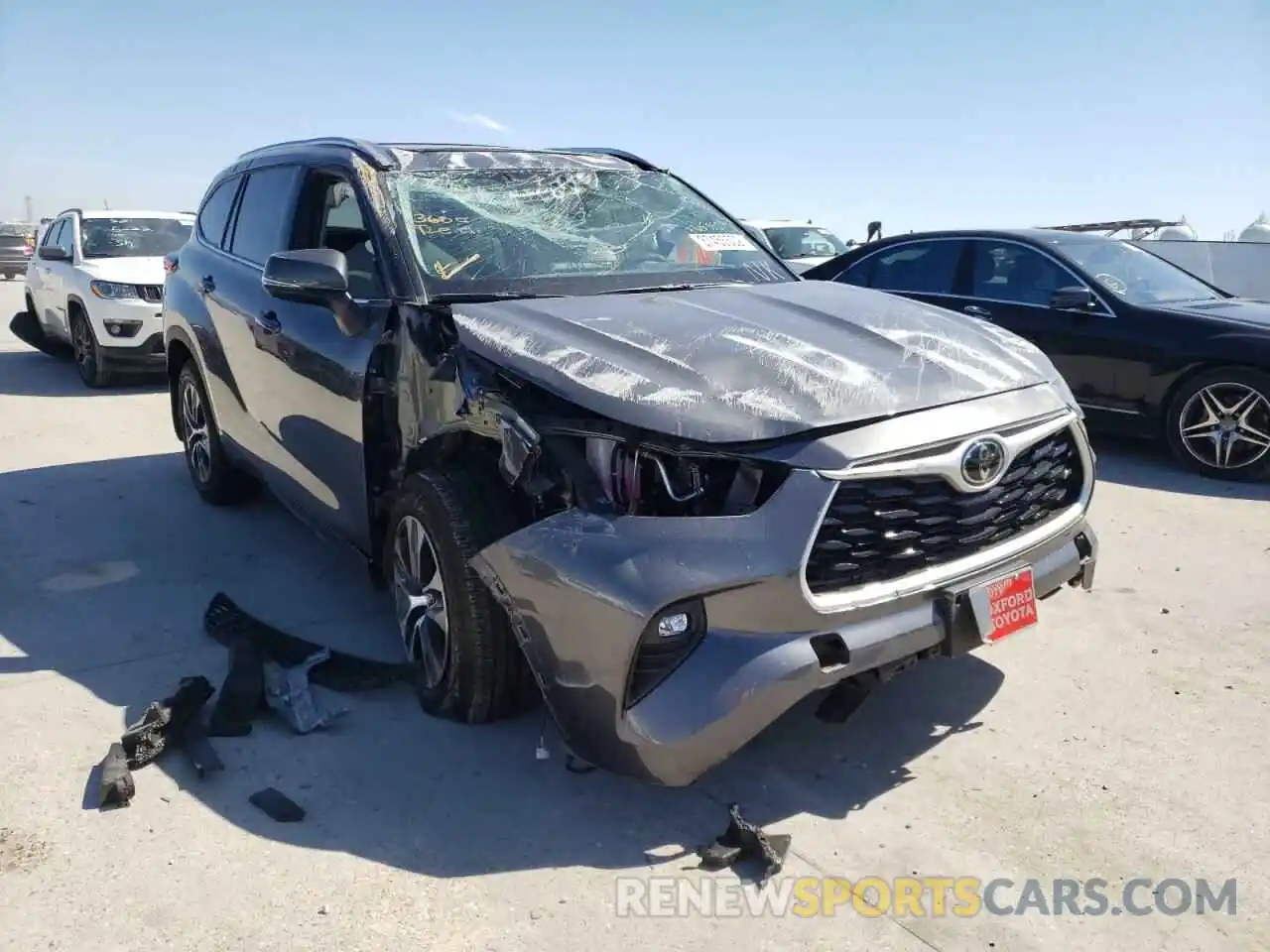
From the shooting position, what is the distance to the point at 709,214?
187 inches

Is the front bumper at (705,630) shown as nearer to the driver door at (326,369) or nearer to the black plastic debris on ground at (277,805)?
the black plastic debris on ground at (277,805)

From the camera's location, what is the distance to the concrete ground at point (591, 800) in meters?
2.54

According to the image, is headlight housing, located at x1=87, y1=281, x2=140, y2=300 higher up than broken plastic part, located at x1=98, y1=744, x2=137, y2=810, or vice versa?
headlight housing, located at x1=87, y1=281, x2=140, y2=300

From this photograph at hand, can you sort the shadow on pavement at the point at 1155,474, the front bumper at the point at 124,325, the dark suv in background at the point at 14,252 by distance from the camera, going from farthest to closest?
the dark suv in background at the point at 14,252 → the front bumper at the point at 124,325 → the shadow on pavement at the point at 1155,474

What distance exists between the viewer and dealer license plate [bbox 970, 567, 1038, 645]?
2.91m

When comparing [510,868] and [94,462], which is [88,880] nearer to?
[510,868]

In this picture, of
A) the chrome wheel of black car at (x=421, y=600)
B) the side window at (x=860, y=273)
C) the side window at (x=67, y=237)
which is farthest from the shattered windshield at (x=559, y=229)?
the side window at (x=67, y=237)

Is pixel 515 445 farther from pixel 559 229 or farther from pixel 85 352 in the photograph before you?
pixel 85 352

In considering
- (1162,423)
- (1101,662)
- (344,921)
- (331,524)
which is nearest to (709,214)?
(331,524)

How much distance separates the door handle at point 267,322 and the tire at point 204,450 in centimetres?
125

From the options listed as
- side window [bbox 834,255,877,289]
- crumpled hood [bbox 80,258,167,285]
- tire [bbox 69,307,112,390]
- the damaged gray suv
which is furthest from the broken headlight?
tire [bbox 69,307,112,390]

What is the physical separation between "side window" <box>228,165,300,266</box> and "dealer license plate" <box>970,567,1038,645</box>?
10.6 ft

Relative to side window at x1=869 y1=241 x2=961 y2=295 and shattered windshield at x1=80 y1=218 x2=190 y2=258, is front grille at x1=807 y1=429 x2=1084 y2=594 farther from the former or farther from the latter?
shattered windshield at x1=80 y1=218 x2=190 y2=258

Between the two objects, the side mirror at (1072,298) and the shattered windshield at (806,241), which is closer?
the side mirror at (1072,298)
